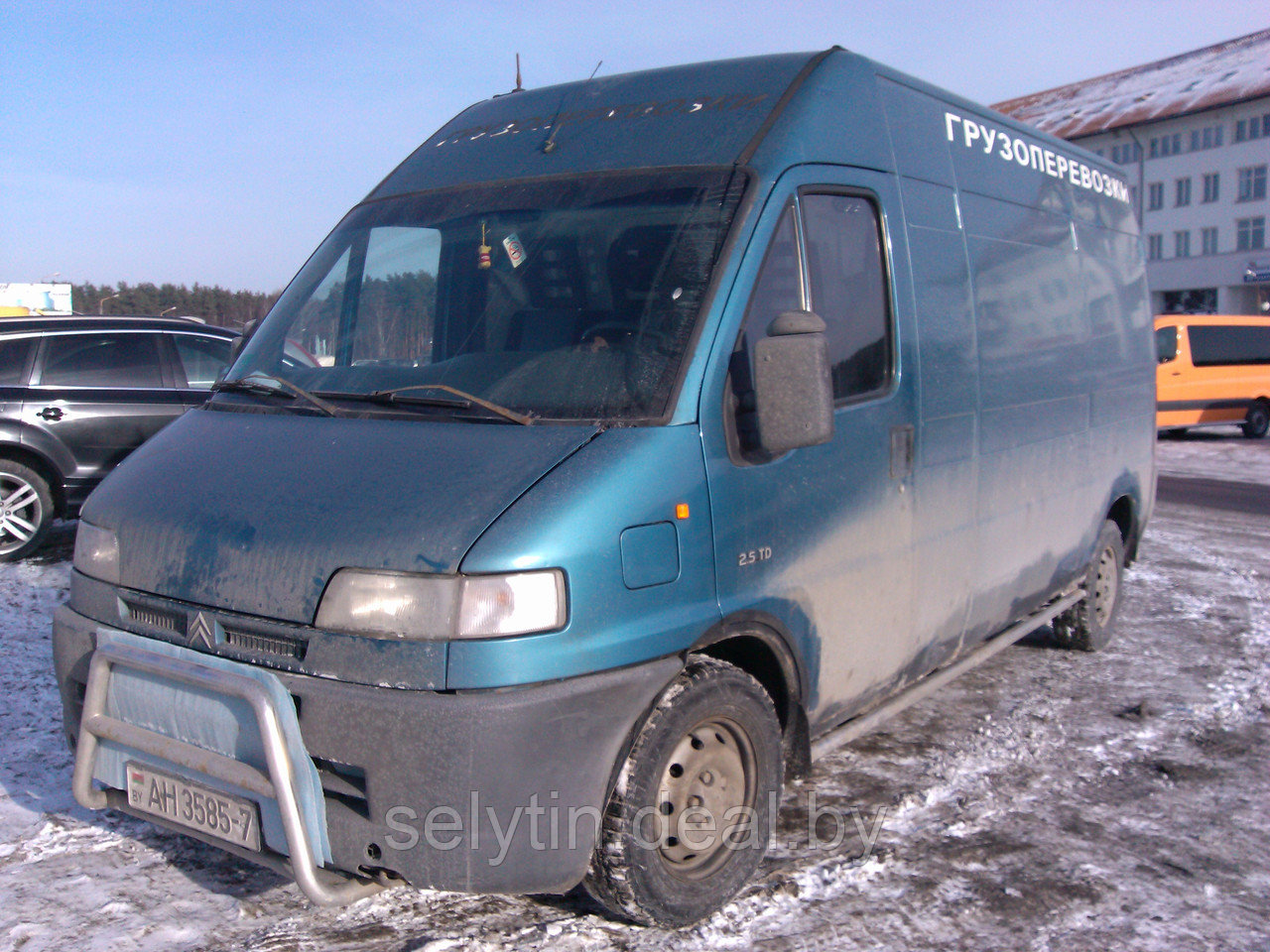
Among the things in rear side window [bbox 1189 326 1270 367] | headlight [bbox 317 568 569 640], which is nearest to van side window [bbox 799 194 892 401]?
headlight [bbox 317 568 569 640]

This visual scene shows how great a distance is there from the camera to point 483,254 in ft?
12.2

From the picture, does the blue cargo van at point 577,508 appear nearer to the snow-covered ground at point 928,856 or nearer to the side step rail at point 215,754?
the side step rail at point 215,754

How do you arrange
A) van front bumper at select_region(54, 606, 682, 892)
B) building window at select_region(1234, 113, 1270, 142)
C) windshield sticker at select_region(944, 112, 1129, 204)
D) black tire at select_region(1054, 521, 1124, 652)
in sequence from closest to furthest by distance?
1. van front bumper at select_region(54, 606, 682, 892)
2. windshield sticker at select_region(944, 112, 1129, 204)
3. black tire at select_region(1054, 521, 1124, 652)
4. building window at select_region(1234, 113, 1270, 142)

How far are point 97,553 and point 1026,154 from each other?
14.5 feet

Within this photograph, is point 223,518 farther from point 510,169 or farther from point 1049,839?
point 1049,839

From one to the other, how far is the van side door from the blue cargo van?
0.05 feet

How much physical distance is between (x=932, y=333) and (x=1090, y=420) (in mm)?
1948

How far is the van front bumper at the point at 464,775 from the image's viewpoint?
2605 millimetres

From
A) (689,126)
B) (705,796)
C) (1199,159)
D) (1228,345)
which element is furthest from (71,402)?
(1199,159)

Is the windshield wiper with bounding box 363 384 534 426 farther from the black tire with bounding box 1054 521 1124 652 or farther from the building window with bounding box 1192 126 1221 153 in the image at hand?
the building window with bounding box 1192 126 1221 153

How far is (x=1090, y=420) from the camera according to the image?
572 centimetres

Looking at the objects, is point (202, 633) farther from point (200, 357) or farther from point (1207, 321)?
point (1207, 321)

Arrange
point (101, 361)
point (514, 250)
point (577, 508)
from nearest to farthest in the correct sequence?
point (577, 508) → point (514, 250) → point (101, 361)

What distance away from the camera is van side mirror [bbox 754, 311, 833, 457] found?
306 cm
